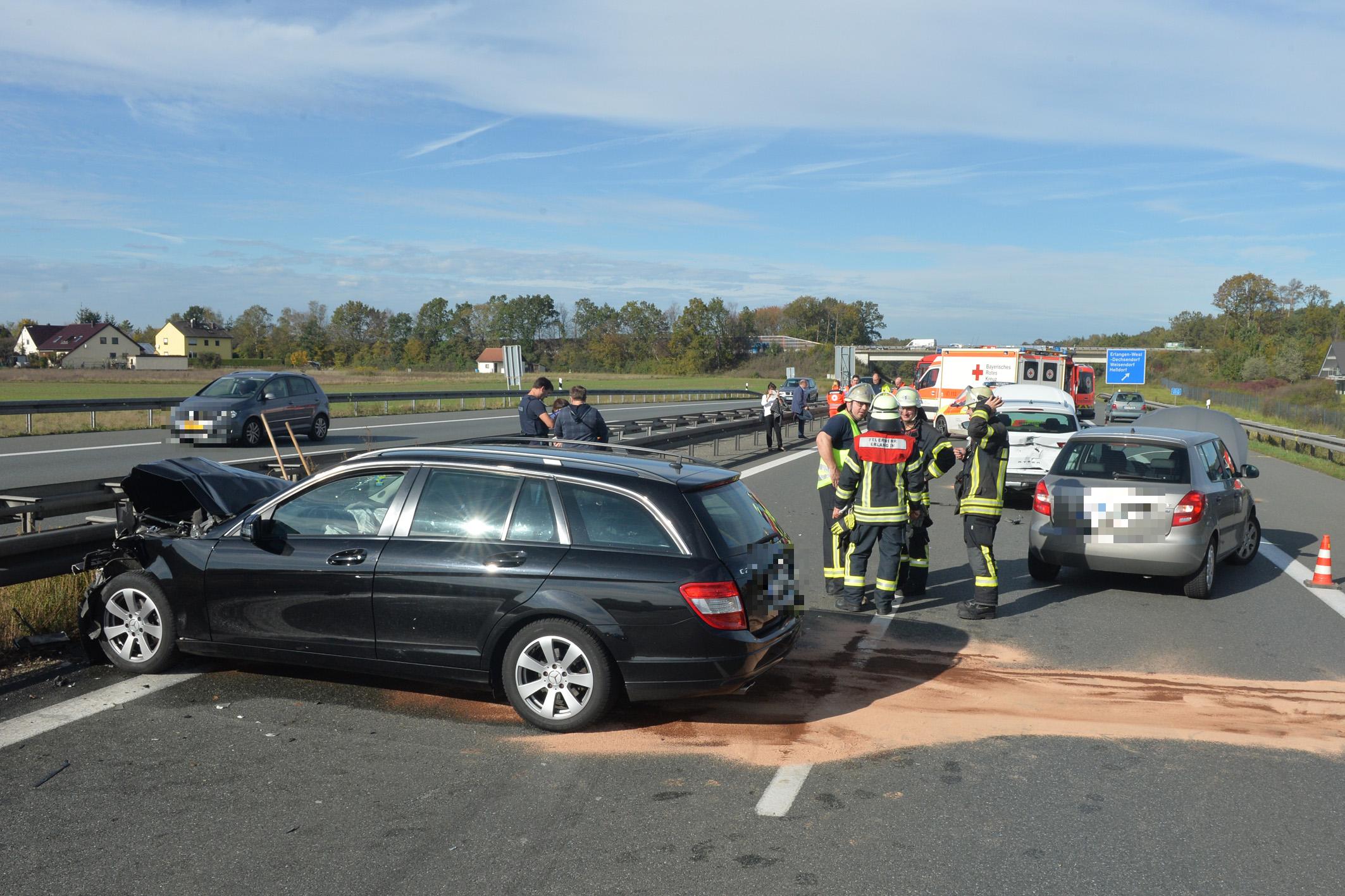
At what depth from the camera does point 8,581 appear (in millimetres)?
6512

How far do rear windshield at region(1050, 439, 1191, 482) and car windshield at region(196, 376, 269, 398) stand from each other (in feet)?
59.2

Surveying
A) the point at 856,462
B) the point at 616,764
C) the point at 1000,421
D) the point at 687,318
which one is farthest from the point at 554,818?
the point at 687,318

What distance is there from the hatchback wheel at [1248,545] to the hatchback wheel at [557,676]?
809 centimetres

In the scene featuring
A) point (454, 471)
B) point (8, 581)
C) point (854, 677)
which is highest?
point (454, 471)

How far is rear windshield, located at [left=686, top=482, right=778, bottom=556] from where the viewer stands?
5777 mm

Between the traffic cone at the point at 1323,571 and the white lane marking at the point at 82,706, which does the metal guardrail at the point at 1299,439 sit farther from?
the white lane marking at the point at 82,706

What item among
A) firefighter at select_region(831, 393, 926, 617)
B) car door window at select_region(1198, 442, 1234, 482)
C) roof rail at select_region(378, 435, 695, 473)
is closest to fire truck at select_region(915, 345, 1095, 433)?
car door window at select_region(1198, 442, 1234, 482)

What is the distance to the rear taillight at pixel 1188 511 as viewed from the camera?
948 cm

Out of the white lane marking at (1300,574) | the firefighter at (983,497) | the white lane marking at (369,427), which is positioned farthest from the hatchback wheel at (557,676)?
the white lane marking at (369,427)

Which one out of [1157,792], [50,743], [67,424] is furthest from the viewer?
[67,424]

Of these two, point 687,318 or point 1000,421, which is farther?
point 687,318

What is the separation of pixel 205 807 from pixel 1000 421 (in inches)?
266

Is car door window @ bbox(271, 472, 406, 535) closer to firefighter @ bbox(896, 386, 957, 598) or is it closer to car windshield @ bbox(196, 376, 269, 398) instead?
firefighter @ bbox(896, 386, 957, 598)

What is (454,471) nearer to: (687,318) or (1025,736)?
(1025,736)
